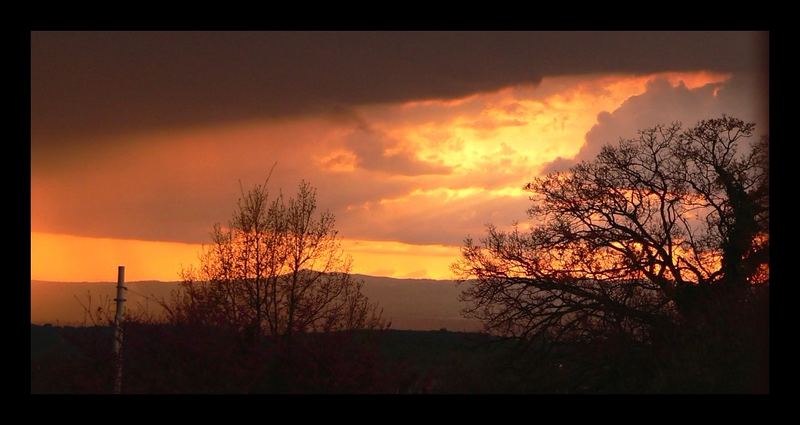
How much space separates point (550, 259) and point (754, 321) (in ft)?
34.1

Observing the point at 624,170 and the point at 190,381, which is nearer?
the point at 190,381

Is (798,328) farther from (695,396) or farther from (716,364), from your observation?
(695,396)

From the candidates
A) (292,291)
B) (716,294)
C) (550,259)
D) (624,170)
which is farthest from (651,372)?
(292,291)

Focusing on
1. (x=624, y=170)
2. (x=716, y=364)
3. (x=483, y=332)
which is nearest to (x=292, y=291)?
(x=483, y=332)

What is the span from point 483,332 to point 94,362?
12.0 meters

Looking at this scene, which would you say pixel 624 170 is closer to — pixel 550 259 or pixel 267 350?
pixel 550 259

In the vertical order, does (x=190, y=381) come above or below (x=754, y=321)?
below

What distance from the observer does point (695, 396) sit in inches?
696

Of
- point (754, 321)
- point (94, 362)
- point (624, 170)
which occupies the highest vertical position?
point (624, 170)

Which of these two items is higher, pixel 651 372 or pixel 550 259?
pixel 550 259

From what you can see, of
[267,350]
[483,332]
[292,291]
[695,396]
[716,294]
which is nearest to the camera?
[695,396]

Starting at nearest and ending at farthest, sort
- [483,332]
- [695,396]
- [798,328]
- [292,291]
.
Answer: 1. [695,396]
2. [798,328]
3. [483,332]
4. [292,291]

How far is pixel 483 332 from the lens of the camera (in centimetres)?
2936

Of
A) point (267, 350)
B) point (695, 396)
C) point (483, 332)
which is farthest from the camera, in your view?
point (483, 332)
